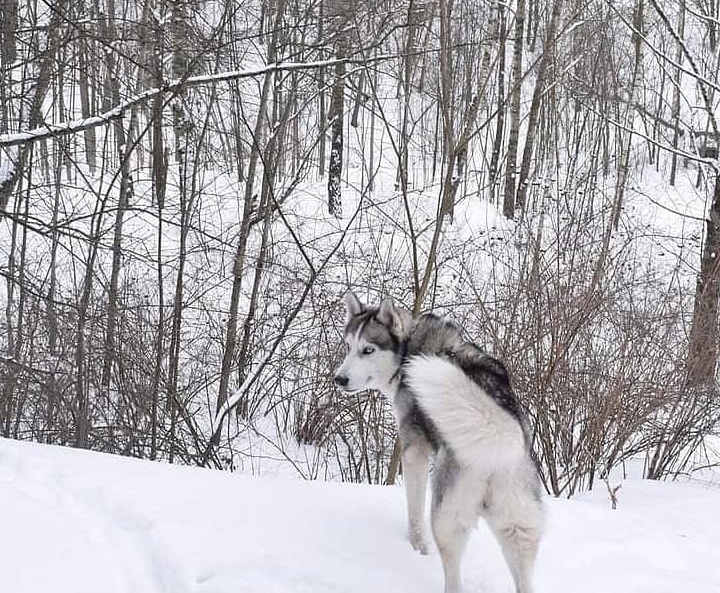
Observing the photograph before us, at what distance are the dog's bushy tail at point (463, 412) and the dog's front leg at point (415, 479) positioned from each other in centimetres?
93

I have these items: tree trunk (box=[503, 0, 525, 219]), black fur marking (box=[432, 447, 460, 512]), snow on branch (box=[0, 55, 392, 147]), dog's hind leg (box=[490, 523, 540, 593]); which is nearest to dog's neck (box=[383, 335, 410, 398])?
black fur marking (box=[432, 447, 460, 512])

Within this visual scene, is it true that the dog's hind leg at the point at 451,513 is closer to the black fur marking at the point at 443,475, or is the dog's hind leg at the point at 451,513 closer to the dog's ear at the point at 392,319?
the black fur marking at the point at 443,475

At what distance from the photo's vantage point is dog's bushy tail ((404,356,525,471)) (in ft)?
8.87

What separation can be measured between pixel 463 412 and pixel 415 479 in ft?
3.69

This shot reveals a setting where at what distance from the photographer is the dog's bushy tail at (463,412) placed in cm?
271

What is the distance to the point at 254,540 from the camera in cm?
346

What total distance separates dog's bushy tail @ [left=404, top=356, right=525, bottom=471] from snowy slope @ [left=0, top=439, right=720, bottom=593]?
2.74ft

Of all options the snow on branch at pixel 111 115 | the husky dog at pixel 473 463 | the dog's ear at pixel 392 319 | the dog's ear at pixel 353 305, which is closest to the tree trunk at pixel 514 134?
the snow on branch at pixel 111 115

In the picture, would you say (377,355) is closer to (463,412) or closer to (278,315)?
(463,412)

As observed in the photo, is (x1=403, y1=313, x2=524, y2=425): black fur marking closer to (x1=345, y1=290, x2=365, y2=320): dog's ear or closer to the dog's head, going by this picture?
the dog's head

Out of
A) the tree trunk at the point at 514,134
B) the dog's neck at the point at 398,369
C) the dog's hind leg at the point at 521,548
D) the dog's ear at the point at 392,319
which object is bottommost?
the dog's hind leg at the point at 521,548

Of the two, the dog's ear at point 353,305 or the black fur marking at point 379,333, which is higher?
the dog's ear at point 353,305

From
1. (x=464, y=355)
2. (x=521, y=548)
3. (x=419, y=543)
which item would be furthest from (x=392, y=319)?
(x=521, y=548)

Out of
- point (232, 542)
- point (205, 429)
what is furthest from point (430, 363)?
point (205, 429)
